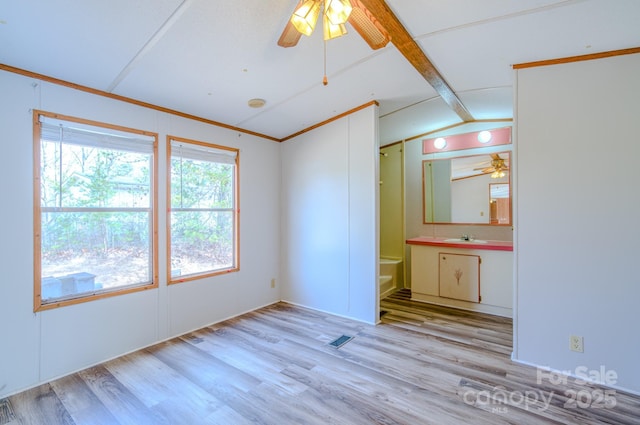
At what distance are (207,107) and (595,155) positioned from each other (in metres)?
3.66

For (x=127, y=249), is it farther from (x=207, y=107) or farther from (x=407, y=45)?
(x=407, y=45)

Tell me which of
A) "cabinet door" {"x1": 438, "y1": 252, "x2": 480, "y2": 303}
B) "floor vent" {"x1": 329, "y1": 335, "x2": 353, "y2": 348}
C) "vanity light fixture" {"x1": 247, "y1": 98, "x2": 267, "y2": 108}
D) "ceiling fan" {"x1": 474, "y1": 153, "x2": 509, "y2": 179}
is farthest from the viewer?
"ceiling fan" {"x1": 474, "y1": 153, "x2": 509, "y2": 179}

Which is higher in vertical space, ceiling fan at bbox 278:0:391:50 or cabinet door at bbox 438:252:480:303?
ceiling fan at bbox 278:0:391:50

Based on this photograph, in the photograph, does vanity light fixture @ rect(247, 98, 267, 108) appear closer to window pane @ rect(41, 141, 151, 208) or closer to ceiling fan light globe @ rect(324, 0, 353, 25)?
window pane @ rect(41, 141, 151, 208)

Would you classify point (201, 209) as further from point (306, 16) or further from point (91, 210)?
point (306, 16)

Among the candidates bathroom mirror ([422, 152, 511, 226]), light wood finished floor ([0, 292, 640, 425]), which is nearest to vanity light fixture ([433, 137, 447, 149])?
bathroom mirror ([422, 152, 511, 226])

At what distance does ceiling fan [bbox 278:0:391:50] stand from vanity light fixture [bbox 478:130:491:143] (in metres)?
3.28

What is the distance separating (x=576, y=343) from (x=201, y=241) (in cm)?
386

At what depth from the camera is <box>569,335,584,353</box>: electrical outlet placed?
7.73 ft

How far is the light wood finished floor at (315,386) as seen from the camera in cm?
195

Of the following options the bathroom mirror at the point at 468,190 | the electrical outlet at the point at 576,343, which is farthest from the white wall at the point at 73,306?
the electrical outlet at the point at 576,343

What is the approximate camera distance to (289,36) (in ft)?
5.68

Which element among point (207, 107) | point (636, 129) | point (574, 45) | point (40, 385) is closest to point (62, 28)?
Result: point (207, 107)

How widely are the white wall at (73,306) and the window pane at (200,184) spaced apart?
17cm
